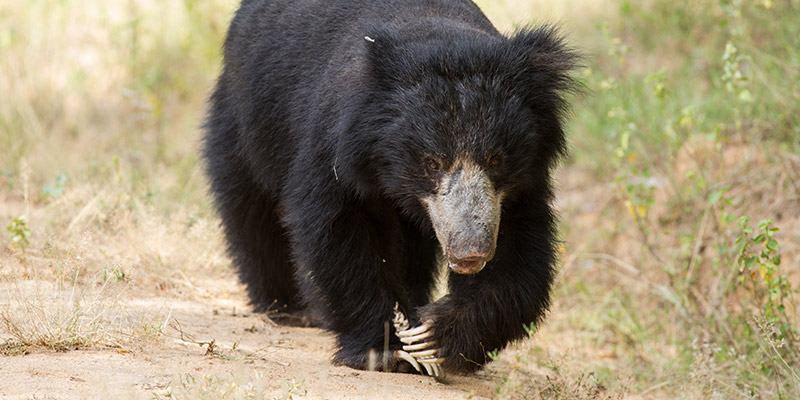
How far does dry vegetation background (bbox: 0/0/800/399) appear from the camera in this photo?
3.76 meters

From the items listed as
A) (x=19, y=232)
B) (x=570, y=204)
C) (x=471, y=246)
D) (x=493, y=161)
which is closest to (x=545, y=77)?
(x=493, y=161)

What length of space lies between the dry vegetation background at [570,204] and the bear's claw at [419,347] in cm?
17

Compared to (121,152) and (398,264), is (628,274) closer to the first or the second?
(398,264)

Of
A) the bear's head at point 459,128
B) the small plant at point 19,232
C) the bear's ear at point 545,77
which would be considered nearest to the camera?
the bear's head at point 459,128

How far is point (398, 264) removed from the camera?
13.4ft

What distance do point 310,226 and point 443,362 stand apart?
82 cm

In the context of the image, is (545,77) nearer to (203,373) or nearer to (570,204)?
(203,373)

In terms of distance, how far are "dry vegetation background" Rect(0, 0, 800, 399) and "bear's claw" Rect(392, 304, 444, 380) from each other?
0.57ft

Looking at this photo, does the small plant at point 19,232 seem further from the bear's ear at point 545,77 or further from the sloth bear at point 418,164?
the bear's ear at point 545,77

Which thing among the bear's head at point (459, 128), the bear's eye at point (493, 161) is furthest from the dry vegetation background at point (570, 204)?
the bear's eye at point (493, 161)

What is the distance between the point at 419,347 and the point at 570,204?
463 centimetres

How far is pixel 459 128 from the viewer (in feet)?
11.3

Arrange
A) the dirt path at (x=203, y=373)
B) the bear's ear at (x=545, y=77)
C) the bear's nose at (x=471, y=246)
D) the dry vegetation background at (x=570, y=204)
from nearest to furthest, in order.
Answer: the dirt path at (x=203, y=373) < the bear's nose at (x=471, y=246) < the bear's ear at (x=545, y=77) < the dry vegetation background at (x=570, y=204)

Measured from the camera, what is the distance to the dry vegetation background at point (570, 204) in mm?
3764
